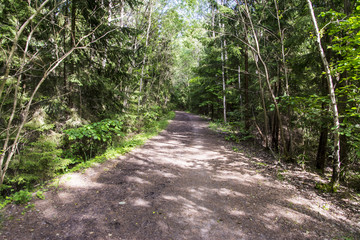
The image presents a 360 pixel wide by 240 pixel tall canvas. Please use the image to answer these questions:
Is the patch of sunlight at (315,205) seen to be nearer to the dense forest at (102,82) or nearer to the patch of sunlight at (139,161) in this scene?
the dense forest at (102,82)

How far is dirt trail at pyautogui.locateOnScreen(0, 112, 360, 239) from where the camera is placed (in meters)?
2.81

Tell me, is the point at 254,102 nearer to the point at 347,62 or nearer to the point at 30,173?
the point at 347,62

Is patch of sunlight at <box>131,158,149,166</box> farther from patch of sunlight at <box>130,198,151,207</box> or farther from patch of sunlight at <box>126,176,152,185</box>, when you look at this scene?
patch of sunlight at <box>130,198,151,207</box>

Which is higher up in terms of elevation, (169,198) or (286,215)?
(169,198)

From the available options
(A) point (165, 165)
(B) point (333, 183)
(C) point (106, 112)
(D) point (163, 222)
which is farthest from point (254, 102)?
(D) point (163, 222)

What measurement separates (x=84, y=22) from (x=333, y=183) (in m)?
9.15

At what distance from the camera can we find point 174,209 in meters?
3.46

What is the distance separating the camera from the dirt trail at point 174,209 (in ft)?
9.21

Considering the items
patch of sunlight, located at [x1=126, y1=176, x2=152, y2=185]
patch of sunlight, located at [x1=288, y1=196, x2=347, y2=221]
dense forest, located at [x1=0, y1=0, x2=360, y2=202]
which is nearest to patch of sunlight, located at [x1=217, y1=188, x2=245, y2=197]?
patch of sunlight, located at [x1=288, y1=196, x2=347, y2=221]

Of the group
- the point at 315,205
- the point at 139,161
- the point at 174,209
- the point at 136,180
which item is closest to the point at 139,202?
the point at 174,209

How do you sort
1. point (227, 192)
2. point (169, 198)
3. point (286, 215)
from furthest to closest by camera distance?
1. point (227, 192)
2. point (169, 198)
3. point (286, 215)

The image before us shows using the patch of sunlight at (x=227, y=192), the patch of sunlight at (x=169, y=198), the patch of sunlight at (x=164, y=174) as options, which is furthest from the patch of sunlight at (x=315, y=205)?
the patch of sunlight at (x=164, y=174)

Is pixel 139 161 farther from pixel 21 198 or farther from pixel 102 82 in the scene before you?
pixel 21 198

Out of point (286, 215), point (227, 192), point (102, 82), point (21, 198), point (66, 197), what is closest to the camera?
point (21, 198)
